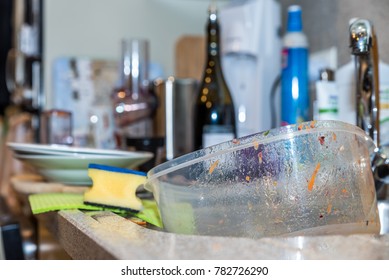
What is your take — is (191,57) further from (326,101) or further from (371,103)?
(371,103)

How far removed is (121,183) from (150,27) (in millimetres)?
958

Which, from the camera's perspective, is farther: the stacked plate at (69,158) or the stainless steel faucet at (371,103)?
the stacked plate at (69,158)

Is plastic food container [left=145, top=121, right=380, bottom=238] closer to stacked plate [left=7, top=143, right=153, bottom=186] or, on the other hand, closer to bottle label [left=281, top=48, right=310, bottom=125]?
stacked plate [left=7, top=143, right=153, bottom=186]

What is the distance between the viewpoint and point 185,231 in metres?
0.56

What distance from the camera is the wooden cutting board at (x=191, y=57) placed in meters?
1.53

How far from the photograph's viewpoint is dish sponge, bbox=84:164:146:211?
683mm

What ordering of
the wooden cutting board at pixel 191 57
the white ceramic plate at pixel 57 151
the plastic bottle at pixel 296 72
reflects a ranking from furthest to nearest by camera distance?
the wooden cutting board at pixel 191 57 → the plastic bottle at pixel 296 72 → the white ceramic plate at pixel 57 151

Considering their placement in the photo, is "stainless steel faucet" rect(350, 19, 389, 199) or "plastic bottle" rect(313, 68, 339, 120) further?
"plastic bottle" rect(313, 68, 339, 120)

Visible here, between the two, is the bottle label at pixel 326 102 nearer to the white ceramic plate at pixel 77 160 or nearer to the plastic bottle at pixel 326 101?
the plastic bottle at pixel 326 101

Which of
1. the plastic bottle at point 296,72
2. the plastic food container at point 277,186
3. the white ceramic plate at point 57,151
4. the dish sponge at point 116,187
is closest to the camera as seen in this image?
the plastic food container at point 277,186

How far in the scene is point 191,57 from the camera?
5.05 ft

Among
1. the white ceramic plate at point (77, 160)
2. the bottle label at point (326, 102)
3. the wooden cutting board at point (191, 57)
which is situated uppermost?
the wooden cutting board at point (191, 57)

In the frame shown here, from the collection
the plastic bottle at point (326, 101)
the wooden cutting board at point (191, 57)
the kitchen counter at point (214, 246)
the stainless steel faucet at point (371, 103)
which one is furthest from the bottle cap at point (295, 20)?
the kitchen counter at point (214, 246)

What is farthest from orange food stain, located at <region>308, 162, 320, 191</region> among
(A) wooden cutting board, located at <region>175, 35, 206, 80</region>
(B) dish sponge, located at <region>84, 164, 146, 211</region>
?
(A) wooden cutting board, located at <region>175, 35, 206, 80</region>
